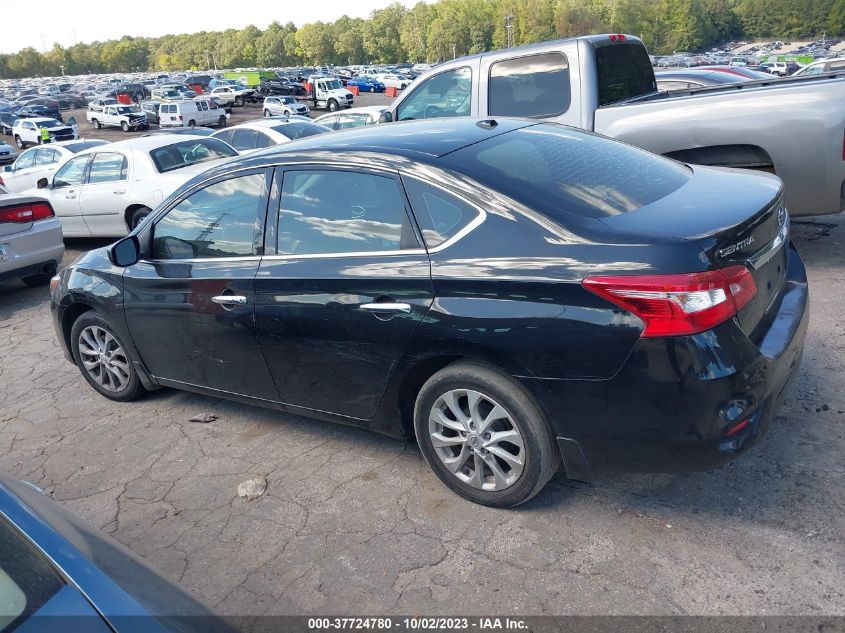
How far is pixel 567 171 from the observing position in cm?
351

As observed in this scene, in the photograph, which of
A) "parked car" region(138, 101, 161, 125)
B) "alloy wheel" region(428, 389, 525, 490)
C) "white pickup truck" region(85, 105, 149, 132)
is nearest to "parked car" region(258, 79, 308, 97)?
"parked car" region(138, 101, 161, 125)

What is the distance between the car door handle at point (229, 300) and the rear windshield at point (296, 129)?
35.5 feet

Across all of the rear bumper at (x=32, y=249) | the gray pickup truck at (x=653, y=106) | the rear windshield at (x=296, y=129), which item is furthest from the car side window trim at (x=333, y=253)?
the rear windshield at (x=296, y=129)

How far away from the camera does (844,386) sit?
4.17m

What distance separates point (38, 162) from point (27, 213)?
29.7ft

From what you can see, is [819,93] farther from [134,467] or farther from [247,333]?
[134,467]

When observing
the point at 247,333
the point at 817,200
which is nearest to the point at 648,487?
the point at 247,333

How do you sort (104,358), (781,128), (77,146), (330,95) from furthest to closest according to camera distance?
(330,95) < (77,146) < (781,128) < (104,358)

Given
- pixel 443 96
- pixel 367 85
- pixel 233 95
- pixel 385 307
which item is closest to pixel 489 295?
pixel 385 307

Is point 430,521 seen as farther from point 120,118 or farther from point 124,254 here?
point 120,118

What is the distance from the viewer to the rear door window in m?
6.93

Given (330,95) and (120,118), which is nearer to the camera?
(120,118)

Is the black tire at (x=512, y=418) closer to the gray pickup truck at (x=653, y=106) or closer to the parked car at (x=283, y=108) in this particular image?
the gray pickup truck at (x=653, y=106)

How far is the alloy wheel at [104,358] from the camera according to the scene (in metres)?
4.92
